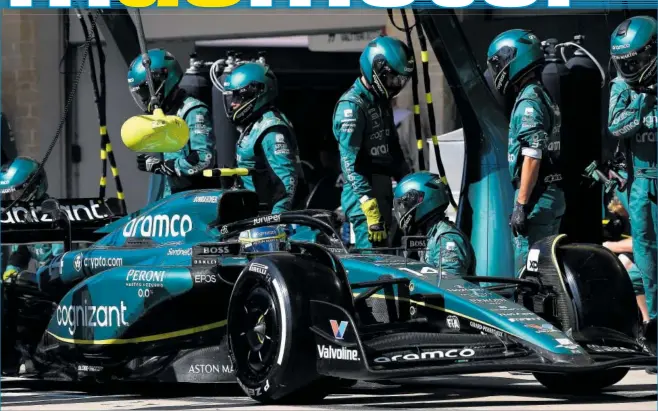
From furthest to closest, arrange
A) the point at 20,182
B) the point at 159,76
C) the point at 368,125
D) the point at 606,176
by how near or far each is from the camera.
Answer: the point at 20,182 → the point at 159,76 → the point at 368,125 → the point at 606,176

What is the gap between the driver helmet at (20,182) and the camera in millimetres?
12305

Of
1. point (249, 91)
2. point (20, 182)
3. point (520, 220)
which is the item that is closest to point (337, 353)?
point (520, 220)

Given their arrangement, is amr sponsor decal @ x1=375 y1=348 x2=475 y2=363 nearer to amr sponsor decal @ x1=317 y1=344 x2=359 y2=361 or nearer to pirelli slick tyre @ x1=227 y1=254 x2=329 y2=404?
amr sponsor decal @ x1=317 y1=344 x2=359 y2=361

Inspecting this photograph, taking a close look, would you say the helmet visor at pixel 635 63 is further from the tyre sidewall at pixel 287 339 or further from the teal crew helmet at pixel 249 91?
the tyre sidewall at pixel 287 339

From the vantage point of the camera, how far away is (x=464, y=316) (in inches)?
313

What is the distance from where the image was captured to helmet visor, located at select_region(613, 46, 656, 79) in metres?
10.3

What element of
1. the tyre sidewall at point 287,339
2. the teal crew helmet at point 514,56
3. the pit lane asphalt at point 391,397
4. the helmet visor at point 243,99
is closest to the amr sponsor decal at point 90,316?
the pit lane asphalt at point 391,397

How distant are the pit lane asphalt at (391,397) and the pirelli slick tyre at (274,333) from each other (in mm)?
116

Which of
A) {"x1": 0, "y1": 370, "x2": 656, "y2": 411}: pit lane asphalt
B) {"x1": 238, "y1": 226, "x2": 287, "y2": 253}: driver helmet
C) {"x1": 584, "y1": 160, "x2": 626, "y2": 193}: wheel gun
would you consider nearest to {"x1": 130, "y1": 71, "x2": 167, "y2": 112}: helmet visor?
{"x1": 0, "y1": 370, "x2": 656, "y2": 411}: pit lane asphalt

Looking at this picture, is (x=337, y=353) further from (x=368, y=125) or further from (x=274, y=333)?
(x=368, y=125)

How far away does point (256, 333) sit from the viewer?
317 inches

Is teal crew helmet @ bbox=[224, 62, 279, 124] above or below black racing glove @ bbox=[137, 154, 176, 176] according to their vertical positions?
above

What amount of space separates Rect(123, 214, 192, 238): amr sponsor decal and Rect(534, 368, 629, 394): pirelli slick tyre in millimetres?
2390

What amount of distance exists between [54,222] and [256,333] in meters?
2.75
